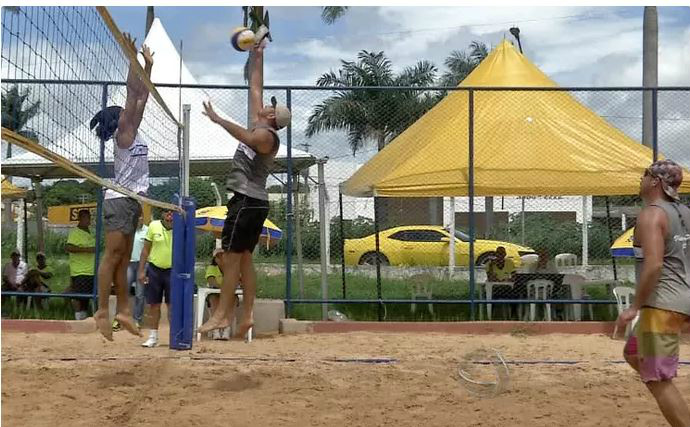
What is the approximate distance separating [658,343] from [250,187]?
2722 mm

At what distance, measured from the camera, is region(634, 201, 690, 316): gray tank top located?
14.6ft

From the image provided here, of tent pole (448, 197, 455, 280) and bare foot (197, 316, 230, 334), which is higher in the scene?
tent pole (448, 197, 455, 280)

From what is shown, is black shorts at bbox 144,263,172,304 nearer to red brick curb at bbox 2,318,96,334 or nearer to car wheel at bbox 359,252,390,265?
red brick curb at bbox 2,318,96,334

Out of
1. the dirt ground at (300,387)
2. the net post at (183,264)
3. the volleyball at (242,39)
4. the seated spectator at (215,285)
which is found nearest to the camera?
the volleyball at (242,39)

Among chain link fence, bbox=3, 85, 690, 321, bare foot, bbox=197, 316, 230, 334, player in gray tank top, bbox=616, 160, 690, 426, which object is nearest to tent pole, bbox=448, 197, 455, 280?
chain link fence, bbox=3, 85, 690, 321

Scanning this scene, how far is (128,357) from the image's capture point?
25.8 feet

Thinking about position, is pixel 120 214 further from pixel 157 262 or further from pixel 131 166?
pixel 157 262

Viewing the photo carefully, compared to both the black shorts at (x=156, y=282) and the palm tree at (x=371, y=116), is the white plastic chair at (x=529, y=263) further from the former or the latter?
the black shorts at (x=156, y=282)

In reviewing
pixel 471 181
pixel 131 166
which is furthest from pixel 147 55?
pixel 471 181

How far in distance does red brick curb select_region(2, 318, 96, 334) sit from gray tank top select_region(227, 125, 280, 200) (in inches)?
191

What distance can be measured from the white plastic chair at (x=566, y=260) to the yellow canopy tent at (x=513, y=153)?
2950 mm

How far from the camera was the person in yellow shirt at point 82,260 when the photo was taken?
10297mm

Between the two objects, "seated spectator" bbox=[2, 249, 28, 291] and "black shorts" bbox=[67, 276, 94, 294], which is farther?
"seated spectator" bbox=[2, 249, 28, 291]

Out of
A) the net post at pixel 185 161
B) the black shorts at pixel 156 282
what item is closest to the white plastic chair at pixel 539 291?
the black shorts at pixel 156 282
